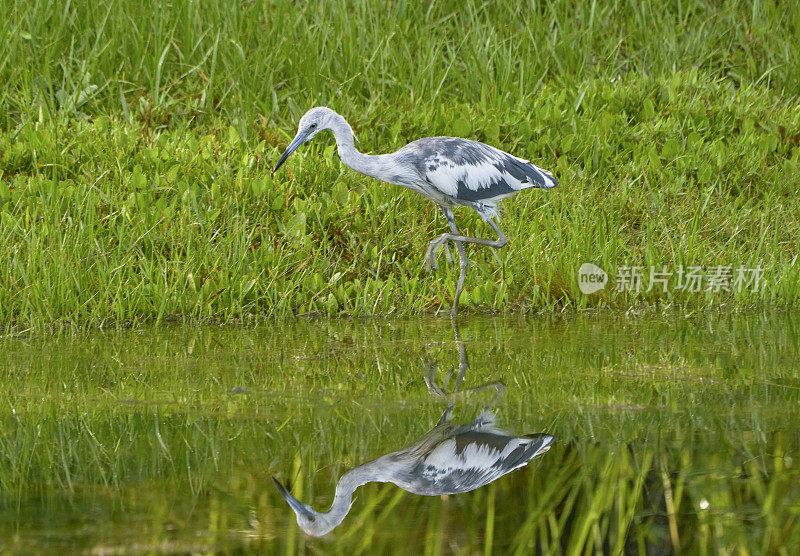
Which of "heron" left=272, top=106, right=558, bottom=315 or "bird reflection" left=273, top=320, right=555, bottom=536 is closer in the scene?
"bird reflection" left=273, top=320, right=555, bottom=536

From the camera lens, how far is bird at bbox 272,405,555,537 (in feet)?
10.2

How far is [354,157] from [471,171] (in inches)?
27.3

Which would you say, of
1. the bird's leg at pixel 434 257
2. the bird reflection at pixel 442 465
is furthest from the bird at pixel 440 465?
the bird's leg at pixel 434 257

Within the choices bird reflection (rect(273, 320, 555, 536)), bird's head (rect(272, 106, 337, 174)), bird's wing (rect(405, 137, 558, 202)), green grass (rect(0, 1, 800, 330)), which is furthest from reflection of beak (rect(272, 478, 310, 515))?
bird's head (rect(272, 106, 337, 174))

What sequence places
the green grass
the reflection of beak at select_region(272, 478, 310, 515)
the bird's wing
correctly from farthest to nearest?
the green grass
the bird's wing
the reflection of beak at select_region(272, 478, 310, 515)

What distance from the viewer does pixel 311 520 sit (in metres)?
2.99

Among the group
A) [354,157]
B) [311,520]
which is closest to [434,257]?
[354,157]

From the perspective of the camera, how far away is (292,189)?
7.29 meters

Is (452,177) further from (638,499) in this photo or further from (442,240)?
(638,499)

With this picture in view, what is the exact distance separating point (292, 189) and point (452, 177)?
1.51 m

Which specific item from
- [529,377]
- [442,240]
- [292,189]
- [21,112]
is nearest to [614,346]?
[529,377]

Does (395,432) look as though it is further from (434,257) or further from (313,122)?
(313,122)

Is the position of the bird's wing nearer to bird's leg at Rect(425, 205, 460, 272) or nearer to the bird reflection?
bird's leg at Rect(425, 205, 460, 272)

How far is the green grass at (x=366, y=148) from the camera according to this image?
6.47m
